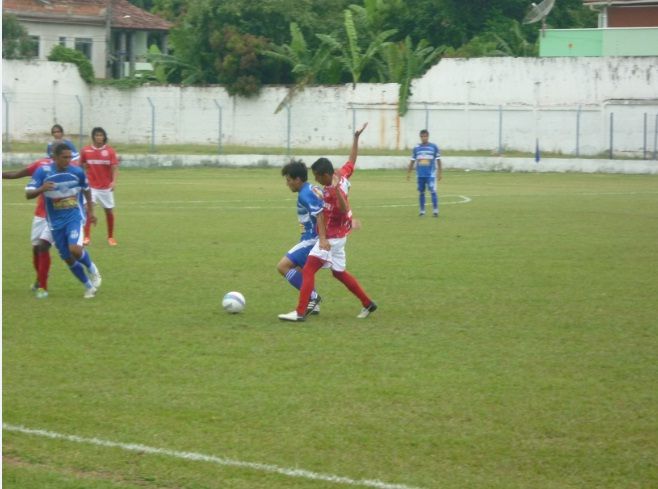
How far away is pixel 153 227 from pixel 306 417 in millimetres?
14338

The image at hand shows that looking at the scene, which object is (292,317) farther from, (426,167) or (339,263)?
(426,167)

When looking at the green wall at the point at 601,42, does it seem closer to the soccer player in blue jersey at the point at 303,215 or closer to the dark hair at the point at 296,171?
the soccer player in blue jersey at the point at 303,215

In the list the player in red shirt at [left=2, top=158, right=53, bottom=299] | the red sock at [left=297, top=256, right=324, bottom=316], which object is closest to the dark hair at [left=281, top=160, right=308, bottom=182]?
the red sock at [left=297, top=256, right=324, bottom=316]

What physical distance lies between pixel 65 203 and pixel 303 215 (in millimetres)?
2749

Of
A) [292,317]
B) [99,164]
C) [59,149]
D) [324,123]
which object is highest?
[324,123]

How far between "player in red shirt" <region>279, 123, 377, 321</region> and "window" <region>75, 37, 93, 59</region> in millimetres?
54354

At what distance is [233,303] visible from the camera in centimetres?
1150

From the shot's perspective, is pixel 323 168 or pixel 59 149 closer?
pixel 323 168

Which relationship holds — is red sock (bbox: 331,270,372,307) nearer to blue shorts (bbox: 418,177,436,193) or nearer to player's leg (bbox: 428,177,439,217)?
player's leg (bbox: 428,177,439,217)

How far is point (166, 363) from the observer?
29.7ft

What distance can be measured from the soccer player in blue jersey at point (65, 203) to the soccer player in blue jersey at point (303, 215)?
2.37 m

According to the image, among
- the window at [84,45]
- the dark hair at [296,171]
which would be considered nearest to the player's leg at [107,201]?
the dark hair at [296,171]

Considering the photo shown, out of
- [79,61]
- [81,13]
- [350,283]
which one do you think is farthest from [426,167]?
[81,13]

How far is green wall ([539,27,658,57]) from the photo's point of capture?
48.2 metres
